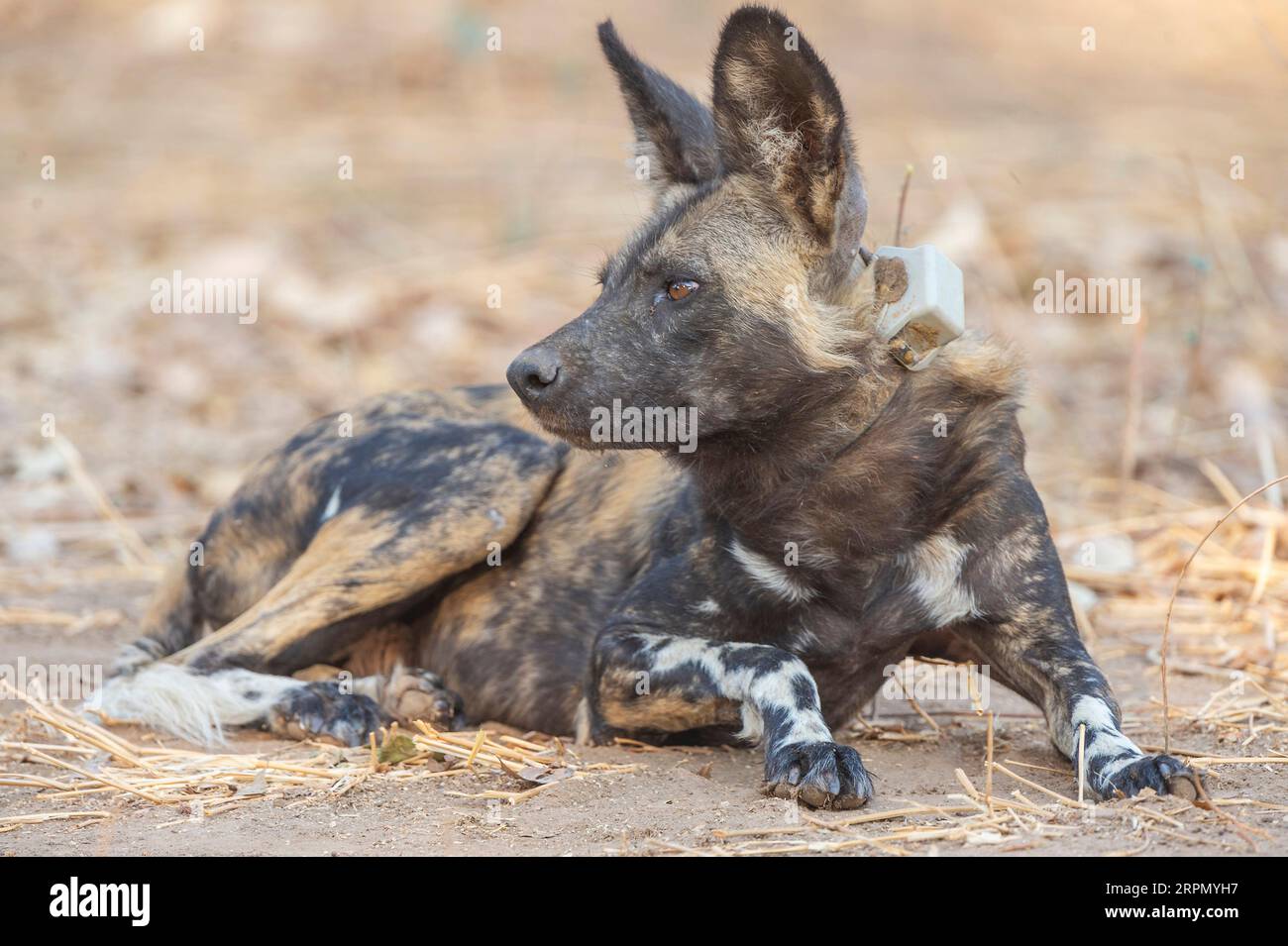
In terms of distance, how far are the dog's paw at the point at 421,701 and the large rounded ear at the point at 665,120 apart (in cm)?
165

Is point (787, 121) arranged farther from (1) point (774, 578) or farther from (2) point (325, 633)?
(2) point (325, 633)

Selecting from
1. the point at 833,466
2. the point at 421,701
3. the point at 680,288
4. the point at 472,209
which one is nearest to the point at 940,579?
the point at 833,466

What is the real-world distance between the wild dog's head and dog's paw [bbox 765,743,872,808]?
820 millimetres

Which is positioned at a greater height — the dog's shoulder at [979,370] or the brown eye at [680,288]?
the brown eye at [680,288]

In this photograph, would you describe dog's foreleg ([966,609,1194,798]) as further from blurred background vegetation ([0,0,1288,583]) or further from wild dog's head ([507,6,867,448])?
blurred background vegetation ([0,0,1288,583])

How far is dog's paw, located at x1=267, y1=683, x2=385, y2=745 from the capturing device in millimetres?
4359

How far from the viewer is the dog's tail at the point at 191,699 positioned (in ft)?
14.2

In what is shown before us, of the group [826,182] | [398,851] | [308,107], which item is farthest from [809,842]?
[308,107]

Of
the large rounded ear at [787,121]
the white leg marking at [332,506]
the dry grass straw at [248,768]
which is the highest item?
the large rounded ear at [787,121]

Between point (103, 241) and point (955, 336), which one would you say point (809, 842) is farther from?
point (103, 241)

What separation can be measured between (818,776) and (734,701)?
0.50 metres

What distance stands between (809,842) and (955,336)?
1338mm

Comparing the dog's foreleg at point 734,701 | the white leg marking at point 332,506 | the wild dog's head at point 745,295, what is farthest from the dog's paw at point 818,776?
the white leg marking at point 332,506

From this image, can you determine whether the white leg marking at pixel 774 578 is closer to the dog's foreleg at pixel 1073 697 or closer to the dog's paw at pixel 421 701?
the dog's foreleg at pixel 1073 697
